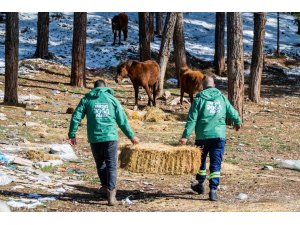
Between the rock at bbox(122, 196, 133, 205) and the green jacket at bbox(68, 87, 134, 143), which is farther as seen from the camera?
the rock at bbox(122, 196, 133, 205)

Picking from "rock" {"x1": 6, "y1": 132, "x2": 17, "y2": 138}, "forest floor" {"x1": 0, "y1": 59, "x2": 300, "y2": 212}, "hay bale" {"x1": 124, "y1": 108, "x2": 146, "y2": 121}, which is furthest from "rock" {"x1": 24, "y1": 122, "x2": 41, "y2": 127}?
"hay bale" {"x1": 124, "y1": 108, "x2": 146, "y2": 121}

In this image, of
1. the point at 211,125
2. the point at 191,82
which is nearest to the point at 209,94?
the point at 211,125

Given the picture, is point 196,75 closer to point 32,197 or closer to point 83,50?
point 83,50

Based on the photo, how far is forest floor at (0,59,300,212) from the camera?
31.4ft

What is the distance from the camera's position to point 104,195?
1001 cm

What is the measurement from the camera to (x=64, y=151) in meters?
13.0

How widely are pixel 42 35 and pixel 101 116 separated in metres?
20.2

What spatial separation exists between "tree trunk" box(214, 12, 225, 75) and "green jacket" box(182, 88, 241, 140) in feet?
73.4

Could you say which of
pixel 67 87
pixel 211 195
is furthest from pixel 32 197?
pixel 67 87

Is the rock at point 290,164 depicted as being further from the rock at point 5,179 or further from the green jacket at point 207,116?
the rock at point 5,179

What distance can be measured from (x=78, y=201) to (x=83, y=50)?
1580 centimetres

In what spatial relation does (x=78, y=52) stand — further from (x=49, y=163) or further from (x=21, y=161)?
(x=21, y=161)

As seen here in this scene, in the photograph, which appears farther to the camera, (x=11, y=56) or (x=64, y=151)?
(x=11, y=56)

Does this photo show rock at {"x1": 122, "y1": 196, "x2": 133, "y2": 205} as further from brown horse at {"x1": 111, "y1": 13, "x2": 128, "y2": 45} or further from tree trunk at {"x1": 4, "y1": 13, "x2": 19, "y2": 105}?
brown horse at {"x1": 111, "y1": 13, "x2": 128, "y2": 45}
